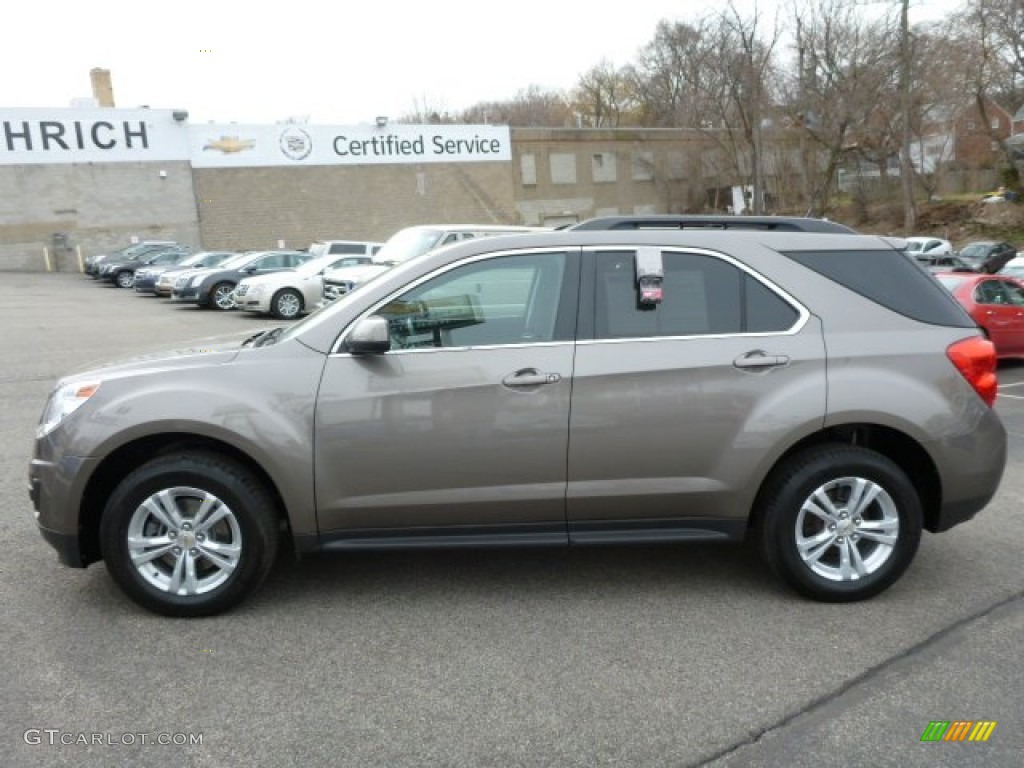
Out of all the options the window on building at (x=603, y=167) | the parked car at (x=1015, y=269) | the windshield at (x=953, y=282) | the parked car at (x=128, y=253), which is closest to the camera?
the windshield at (x=953, y=282)

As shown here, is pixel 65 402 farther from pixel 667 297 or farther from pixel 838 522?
pixel 838 522

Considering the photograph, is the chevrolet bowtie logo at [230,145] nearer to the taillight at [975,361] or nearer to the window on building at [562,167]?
the window on building at [562,167]

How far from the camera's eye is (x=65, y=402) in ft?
12.1

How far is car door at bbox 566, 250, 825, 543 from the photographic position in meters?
3.67

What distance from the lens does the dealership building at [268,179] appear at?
119 feet

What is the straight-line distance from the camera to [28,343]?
14.1m

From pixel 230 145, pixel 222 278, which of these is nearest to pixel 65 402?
pixel 222 278

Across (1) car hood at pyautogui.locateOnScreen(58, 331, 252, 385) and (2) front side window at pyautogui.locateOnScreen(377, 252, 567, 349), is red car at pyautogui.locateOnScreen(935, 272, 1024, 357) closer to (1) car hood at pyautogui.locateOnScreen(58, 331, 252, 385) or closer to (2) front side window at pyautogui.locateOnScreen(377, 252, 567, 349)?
(2) front side window at pyautogui.locateOnScreen(377, 252, 567, 349)

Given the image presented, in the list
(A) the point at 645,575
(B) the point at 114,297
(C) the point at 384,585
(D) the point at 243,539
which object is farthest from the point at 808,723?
(B) the point at 114,297

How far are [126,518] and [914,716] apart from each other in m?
3.29

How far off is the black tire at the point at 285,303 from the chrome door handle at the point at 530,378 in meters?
15.4

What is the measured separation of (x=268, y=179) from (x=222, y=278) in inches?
870

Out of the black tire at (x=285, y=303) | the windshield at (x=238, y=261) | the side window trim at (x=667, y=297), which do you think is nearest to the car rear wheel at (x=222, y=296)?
the windshield at (x=238, y=261)

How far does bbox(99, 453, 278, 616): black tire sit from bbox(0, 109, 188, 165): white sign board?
38575 millimetres
